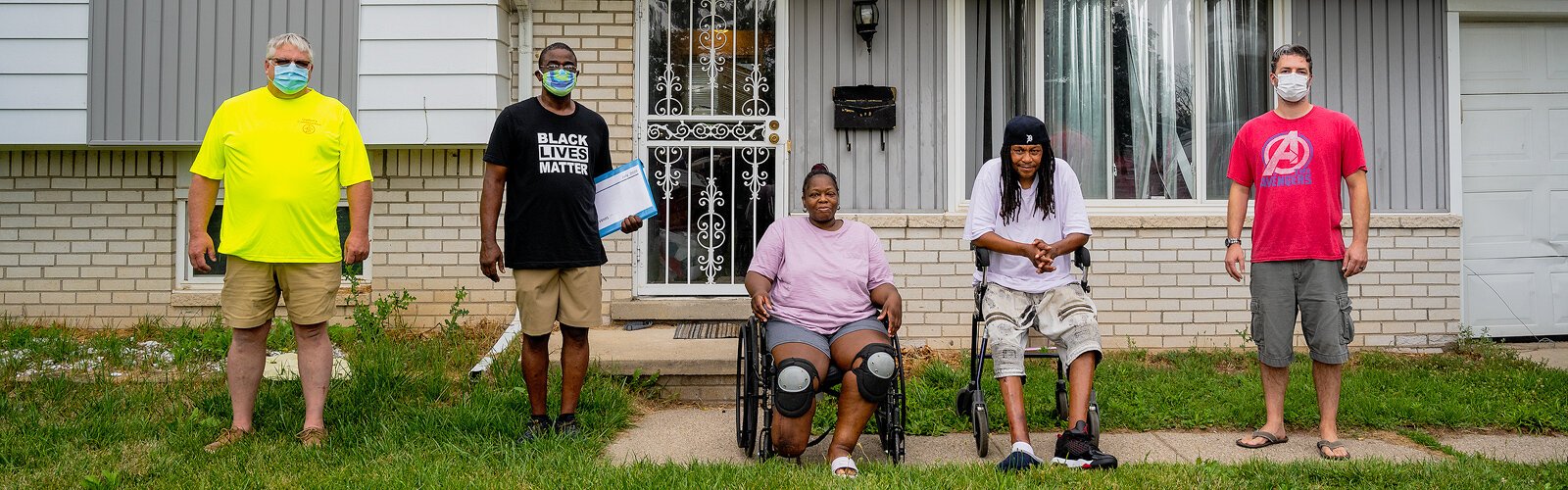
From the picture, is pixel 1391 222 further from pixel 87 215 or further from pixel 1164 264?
pixel 87 215

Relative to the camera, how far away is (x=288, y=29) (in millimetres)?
6160

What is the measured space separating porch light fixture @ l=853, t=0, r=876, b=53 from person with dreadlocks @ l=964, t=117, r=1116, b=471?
91.6 inches

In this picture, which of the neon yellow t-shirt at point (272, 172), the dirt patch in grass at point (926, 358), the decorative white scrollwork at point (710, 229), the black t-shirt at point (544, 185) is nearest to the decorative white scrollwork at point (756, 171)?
the decorative white scrollwork at point (710, 229)

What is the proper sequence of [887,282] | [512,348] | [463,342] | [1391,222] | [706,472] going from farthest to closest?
1. [1391,222]
2. [463,342]
3. [512,348]
4. [887,282]
5. [706,472]

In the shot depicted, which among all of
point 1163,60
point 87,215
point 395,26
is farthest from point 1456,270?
point 87,215

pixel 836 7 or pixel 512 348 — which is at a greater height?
pixel 836 7

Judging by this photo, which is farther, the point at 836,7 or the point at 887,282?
the point at 836,7

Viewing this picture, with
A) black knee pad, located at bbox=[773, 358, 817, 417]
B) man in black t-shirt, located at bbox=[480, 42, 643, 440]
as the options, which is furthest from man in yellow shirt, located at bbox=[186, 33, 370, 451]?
Result: black knee pad, located at bbox=[773, 358, 817, 417]

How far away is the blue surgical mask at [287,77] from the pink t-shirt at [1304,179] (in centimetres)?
373

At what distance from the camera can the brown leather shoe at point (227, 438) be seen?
3859 millimetres

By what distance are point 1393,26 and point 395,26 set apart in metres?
6.02

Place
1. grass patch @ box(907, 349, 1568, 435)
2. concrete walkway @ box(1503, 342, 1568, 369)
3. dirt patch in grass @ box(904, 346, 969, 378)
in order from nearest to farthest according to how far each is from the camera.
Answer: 1. grass patch @ box(907, 349, 1568, 435)
2. dirt patch in grass @ box(904, 346, 969, 378)
3. concrete walkway @ box(1503, 342, 1568, 369)

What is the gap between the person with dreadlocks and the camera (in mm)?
3922

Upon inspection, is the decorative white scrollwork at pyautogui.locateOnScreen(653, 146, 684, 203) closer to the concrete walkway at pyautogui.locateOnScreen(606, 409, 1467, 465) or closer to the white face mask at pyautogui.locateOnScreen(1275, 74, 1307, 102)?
the concrete walkway at pyautogui.locateOnScreen(606, 409, 1467, 465)
